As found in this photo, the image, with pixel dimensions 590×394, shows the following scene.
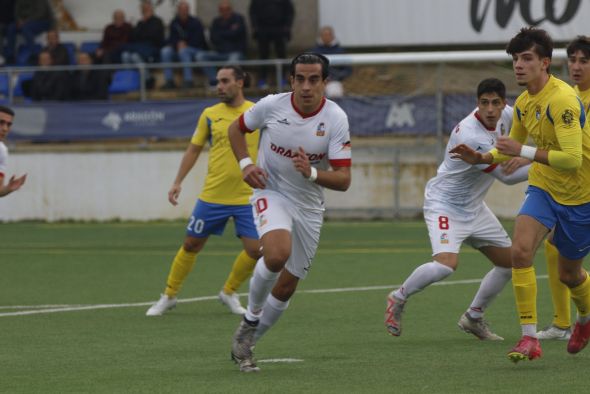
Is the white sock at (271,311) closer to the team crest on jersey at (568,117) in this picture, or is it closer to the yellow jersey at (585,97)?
the team crest on jersey at (568,117)

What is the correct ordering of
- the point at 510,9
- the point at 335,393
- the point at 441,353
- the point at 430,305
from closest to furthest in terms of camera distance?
the point at 335,393, the point at 441,353, the point at 430,305, the point at 510,9

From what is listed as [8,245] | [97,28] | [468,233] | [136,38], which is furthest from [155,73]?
[468,233]

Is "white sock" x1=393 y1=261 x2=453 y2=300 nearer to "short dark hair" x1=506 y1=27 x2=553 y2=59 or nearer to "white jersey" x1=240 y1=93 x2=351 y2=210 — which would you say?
"white jersey" x1=240 y1=93 x2=351 y2=210

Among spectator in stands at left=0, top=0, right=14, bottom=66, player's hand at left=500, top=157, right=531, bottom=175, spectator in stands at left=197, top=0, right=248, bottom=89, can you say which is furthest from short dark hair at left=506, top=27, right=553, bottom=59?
spectator in stands at left=0, top=0, right=14, bottom=66

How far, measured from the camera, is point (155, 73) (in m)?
26.5

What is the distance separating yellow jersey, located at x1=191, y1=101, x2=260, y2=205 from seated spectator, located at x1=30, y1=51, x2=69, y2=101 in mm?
12485

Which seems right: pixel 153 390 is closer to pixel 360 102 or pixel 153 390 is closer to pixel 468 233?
pixel 468 233

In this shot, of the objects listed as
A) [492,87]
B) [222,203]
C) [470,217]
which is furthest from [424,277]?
[222,203]

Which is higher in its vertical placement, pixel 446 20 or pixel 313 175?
pixel 313 175

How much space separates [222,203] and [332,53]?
12304 millimetres

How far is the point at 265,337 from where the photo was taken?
37.4 ft

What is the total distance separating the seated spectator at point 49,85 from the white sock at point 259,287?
663 inches

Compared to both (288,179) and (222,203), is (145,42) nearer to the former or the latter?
(222,203)

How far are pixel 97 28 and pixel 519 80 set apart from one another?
2117cm
